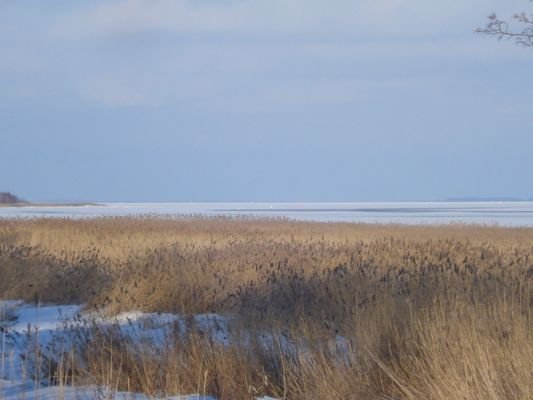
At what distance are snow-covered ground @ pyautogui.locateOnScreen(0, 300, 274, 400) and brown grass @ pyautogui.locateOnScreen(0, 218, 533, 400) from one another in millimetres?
228

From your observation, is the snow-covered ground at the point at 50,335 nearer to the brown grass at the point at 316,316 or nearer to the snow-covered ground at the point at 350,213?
the brown grass at the point at 316,316

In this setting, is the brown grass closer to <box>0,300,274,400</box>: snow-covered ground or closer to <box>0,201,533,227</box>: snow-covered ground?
<box>0,300,274,400</box>: snow-covered ground

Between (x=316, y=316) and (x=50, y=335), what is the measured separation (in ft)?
8.91

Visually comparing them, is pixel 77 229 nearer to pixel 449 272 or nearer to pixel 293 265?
pixel 293 265

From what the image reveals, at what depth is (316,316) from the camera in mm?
Answer: 8438

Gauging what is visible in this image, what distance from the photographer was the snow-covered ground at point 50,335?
5.48 meters

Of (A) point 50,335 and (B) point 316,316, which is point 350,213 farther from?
(A) point 50,335

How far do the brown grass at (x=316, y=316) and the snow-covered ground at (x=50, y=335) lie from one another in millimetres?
228

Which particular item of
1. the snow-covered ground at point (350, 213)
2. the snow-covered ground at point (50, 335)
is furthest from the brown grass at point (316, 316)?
the snow-covered ground at point (350, 213)

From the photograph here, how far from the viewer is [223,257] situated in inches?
570

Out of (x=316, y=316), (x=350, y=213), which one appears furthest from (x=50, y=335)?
(x=350, y=213)

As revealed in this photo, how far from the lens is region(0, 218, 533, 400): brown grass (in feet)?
17.2

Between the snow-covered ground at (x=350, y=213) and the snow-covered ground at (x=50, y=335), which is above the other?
the snow-covered ground at (x=50, y=335)

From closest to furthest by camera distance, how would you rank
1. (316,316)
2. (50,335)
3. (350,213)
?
1. (50,335)
2. (316,316)
3. (350,213)
